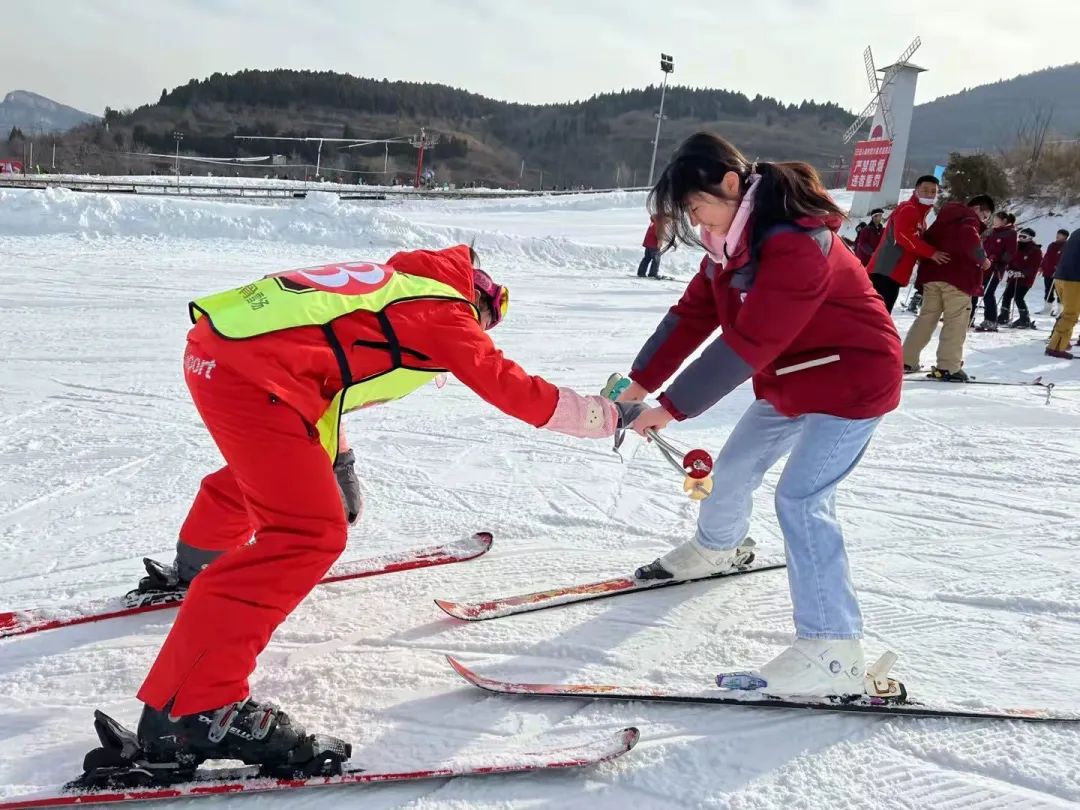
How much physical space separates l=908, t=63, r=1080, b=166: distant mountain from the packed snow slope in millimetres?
123341

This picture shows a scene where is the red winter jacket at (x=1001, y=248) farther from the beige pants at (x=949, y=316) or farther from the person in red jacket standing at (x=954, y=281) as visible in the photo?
the beige pants at (x=949, y=316)

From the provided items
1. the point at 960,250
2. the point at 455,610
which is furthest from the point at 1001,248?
the point at 455,610

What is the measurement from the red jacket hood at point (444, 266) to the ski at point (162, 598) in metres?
1.42

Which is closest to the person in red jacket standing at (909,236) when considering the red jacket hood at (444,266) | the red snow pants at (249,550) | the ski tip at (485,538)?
the ski tip at (485,538)

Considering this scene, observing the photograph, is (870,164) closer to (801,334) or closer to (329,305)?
(801,334)

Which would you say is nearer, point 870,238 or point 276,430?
point 276,430

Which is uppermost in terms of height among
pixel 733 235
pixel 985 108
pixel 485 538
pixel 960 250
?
pixel 985 108

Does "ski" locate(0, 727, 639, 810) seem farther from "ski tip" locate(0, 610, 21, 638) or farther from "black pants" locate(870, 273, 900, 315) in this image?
"black pants" locate(870, 273, 900, 315)

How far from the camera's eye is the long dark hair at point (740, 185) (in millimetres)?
2363

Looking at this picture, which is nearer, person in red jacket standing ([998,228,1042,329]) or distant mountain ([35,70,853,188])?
person in red jacket standing ([998,228,1042,329])

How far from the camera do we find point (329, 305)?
220 centimetres

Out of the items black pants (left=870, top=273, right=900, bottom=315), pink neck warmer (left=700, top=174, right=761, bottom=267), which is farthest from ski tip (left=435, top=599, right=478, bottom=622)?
black pants (left=870, top=273, right=900, bottom=315)

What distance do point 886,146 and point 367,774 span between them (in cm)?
3423

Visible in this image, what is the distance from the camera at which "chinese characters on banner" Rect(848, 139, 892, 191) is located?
102 feet
